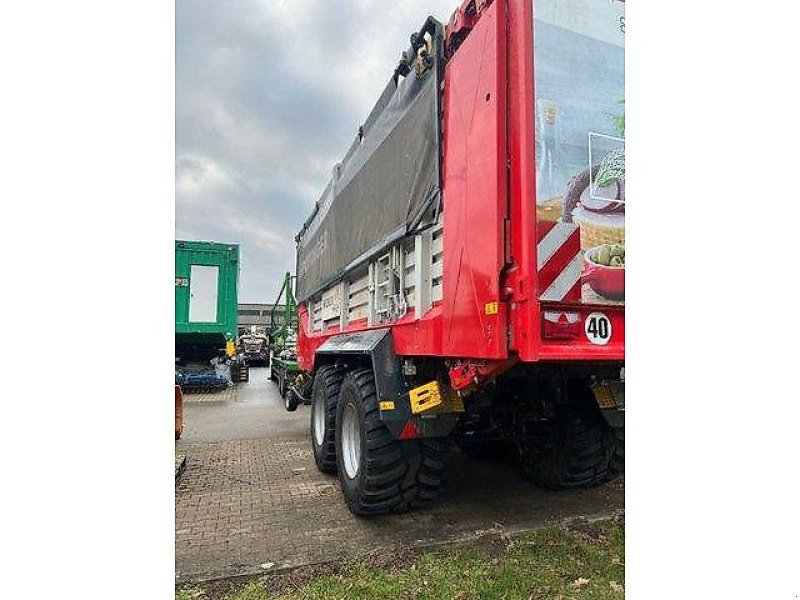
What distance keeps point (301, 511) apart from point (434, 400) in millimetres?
1622

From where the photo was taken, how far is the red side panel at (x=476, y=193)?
259 cm

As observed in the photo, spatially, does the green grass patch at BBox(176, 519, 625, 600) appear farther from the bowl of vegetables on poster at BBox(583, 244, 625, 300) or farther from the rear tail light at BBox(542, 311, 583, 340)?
the bowl of vegetables on poster at BBox(583, 244, 625, 300)

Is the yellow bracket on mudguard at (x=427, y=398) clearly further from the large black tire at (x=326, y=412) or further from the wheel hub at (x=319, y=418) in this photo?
the wheel hub at (x=319, y=418)

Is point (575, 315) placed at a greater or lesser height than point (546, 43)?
lesser

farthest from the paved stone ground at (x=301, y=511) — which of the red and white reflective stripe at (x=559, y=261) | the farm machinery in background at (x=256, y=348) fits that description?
the farm machinery in background at (x=256, y=348)

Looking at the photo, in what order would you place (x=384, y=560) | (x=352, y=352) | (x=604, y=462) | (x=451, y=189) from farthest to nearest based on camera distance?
1. (x=604, y=462)
2. (x=352, y=352)
3. (x=384, y=560)
4. (x=451, y=189)

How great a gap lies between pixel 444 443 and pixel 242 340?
21.6 metres

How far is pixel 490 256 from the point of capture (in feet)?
8.59

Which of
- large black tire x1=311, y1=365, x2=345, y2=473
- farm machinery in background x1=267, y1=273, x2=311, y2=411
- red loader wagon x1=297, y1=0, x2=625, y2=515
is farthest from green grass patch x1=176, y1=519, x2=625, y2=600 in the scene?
farm machinery in background x1=267, y1=273, x2=311, y2=411

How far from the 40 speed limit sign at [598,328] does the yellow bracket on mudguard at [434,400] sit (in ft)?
3.95

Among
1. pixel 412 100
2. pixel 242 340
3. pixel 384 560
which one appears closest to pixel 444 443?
pixel 384 560

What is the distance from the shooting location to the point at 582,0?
2.75 m

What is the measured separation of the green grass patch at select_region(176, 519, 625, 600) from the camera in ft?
9.53

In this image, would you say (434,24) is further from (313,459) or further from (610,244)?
(313,459)
